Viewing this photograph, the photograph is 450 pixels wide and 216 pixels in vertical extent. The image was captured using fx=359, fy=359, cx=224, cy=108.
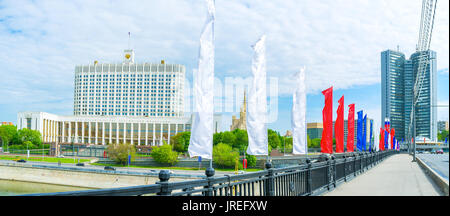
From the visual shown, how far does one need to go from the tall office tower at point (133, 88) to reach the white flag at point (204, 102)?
542 ft

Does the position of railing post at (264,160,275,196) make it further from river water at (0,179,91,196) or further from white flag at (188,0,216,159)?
river water at (0,179,91,196)

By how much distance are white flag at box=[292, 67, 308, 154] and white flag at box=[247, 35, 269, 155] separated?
458cm

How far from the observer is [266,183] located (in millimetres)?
8805

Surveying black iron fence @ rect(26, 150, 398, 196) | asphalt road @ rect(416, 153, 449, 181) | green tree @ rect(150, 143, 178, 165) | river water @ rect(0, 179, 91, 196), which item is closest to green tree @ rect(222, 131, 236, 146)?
green tree @ rect(150, 143, 178, 165)

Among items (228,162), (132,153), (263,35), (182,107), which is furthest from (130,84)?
(263,35)

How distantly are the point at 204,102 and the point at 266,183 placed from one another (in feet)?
9.41

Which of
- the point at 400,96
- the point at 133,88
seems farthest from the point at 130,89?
the point at 400,96

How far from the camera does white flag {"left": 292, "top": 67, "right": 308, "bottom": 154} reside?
18641 mm

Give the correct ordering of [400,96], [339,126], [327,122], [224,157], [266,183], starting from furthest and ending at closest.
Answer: [400,96] < [224,157] < [339,126] < [327,122] < [266,183]

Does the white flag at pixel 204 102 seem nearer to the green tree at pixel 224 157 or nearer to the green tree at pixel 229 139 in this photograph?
the green tree at pixel 224 157

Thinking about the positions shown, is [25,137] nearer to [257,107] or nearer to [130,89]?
[130,89]
